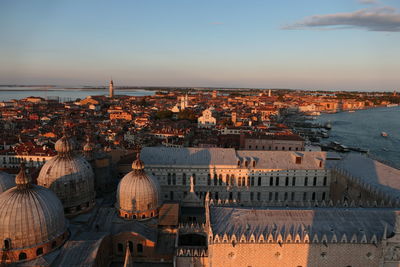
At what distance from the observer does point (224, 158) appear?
38281mm

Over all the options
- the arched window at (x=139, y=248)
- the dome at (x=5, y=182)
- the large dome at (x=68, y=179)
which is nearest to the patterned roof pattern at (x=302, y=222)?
the arched window at (x=139, y=248)

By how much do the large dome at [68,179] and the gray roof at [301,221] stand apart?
11.9 m

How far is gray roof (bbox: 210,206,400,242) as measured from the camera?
2136cm

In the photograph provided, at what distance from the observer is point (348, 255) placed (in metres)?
21.0

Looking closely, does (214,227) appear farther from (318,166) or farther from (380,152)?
(380,152)

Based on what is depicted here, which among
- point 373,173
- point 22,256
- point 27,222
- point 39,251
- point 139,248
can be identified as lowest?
point 139,248

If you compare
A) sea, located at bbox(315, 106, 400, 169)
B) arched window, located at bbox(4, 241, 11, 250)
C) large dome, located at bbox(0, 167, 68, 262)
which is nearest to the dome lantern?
large dome, located at bbox(0, 167, 68, 262)

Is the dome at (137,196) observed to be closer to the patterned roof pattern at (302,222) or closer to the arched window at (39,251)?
the patterned roof pattern at (302,222)

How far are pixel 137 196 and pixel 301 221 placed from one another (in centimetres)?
1328

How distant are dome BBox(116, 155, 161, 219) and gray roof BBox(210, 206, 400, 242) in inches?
244

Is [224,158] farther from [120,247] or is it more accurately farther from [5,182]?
[5,182]

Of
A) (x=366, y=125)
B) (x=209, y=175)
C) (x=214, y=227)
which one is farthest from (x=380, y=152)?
(x=214, y=227)

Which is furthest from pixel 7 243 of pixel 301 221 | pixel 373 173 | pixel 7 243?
pixel 373 173

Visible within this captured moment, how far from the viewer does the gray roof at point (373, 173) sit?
3050 centimetres
